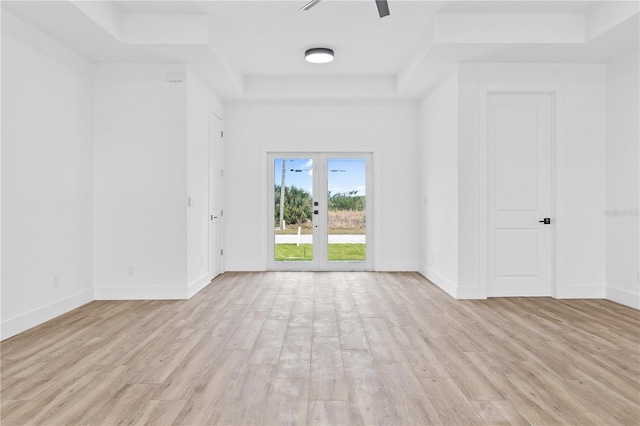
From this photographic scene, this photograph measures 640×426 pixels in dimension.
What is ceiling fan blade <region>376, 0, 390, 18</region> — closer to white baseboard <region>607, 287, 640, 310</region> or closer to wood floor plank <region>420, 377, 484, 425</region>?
wood floor plank <region>420, 377, 484, 425</region>

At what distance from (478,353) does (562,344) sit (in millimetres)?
770

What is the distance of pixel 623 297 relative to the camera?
4289 mm

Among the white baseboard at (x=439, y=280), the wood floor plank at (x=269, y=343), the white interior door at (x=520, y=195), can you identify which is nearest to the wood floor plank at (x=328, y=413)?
the wood floor plank at (x=269, y=343)

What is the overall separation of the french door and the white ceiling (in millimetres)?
1840

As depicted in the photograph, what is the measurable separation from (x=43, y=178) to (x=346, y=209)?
4216 millimetres

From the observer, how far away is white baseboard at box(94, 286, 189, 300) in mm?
4504

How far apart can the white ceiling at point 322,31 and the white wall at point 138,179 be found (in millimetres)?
337

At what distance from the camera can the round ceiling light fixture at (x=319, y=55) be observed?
4781 mm

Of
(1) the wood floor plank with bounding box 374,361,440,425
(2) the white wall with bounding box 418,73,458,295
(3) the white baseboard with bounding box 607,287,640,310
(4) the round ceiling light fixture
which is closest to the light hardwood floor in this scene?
(1) the wood floor plank with bounding box 374,361,440,425

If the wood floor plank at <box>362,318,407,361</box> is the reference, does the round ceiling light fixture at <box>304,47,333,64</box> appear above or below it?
above

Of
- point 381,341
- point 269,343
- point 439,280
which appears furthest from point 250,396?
point 439,280

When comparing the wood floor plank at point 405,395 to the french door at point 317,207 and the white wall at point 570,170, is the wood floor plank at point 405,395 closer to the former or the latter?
the white wall at point 570,170

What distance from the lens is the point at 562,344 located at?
3033 millimetres

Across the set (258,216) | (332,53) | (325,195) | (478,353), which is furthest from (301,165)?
(478,353)
